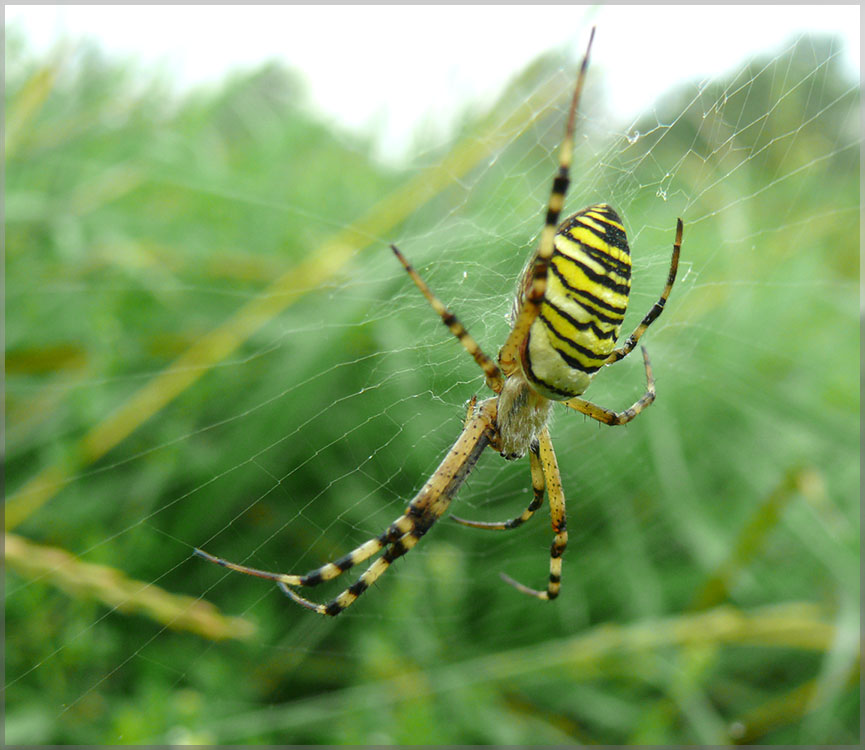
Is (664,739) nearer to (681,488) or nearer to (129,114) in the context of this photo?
(681,488)

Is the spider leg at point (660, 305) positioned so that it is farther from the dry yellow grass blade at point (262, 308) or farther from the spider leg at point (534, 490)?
the dry yellow grass blade at point (262, 308)

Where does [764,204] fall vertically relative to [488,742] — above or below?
above

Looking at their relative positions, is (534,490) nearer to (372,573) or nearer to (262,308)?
(372,573)

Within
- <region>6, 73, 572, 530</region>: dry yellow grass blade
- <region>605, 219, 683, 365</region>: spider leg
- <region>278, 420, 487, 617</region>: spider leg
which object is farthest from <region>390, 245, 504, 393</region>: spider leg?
<region>6, 73, 572, 530</region>: dry yellow grass blade

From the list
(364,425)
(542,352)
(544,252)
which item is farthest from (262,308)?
(544,252)

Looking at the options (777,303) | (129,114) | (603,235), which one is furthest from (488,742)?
(129,114)

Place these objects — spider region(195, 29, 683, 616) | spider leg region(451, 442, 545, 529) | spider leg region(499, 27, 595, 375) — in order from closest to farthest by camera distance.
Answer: spider leg region(499, 27, 595, 375), spider region(195, 29, 683, 616), spider leg region(451, 442, 545, 529)

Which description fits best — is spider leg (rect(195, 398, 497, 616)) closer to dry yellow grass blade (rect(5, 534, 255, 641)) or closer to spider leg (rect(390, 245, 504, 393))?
dry yellow grass blade (rect(5, 534, 255, 641))
